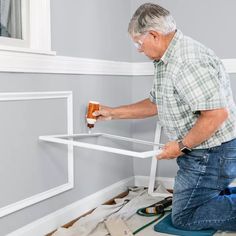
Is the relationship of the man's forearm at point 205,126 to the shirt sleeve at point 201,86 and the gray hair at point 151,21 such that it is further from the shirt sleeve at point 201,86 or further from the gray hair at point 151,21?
the gray hair at point 151,21

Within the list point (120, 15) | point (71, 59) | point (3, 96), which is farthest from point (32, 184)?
point (120, 15)

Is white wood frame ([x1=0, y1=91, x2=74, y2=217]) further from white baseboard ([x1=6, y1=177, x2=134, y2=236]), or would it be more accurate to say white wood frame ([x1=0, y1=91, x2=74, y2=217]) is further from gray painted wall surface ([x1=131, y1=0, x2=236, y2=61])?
gray painted wall surface ([x1=131, y1=0, x2=236, y2=61])

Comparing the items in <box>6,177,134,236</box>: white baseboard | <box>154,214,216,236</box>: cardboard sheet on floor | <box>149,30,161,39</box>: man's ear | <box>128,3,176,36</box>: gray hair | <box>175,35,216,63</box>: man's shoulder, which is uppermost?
<box>128,3,176,36</box>: gray hair

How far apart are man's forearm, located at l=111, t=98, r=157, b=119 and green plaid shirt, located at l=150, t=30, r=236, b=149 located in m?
0.32

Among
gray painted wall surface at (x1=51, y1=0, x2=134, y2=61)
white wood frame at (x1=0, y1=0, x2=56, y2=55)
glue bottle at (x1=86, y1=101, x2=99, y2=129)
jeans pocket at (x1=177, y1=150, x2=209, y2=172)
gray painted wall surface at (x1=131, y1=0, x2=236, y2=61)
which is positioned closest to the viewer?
jeans pocket at (x1=177, y1=150, x2=209, y2=172)

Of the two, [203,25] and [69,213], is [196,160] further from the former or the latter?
[203,25]

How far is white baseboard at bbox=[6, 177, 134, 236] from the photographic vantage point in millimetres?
2190

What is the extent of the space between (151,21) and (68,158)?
3.13ft

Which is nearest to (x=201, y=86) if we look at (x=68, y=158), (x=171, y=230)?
(x=171, y=230)

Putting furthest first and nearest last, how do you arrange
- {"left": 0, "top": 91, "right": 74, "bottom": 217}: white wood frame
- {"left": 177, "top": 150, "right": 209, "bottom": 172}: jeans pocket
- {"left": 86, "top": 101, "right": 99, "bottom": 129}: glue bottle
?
{"left": 86, "top": 101, "right": 99, "bottom": 129}: glue bottle < {"left": 177, "top": 150, "right": 209, "bottom": 172}: jeans pocket < {"left": 0, "top": 91, "right": 74, "bottom": 217}: white wood frame

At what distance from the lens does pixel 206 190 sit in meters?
2.19

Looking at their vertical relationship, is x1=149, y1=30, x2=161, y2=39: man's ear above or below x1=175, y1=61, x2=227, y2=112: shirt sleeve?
above

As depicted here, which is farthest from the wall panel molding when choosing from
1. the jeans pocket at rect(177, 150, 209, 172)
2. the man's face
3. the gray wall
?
the jeans pocket at rect(177, 150, 209, 172)

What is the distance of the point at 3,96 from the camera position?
1.95 metres
